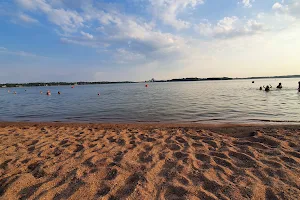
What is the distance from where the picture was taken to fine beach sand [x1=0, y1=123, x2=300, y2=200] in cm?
399

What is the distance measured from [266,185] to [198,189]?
4.80 ft

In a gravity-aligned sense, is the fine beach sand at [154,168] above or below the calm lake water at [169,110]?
above

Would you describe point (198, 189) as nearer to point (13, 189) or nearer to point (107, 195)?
point (107, 195)

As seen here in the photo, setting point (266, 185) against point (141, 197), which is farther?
point (266, 185)

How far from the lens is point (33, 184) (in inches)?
173

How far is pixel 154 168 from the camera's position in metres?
5.04

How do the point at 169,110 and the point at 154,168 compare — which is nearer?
the point at 154,168

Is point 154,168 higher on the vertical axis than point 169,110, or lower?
higher

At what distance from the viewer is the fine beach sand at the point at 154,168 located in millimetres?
3988

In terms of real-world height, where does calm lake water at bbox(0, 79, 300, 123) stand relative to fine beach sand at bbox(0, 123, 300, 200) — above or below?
below

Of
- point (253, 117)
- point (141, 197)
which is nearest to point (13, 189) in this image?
point (141, 197)

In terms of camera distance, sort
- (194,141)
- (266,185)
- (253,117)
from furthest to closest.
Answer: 1. (253,117)
2. (194,141)
3. (266,185)

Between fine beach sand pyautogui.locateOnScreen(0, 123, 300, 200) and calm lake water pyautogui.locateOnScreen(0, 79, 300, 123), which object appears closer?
fine beach sand pyautogui.locateOnScreen(0, 123, 300, 200)

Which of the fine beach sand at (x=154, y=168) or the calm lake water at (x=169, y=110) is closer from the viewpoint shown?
the fine beach sand at (x=154, y=168)
